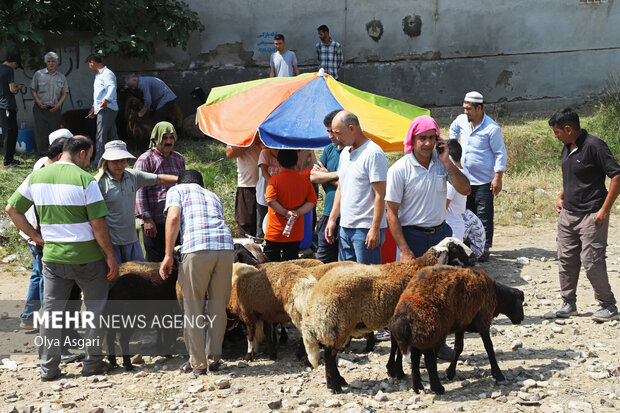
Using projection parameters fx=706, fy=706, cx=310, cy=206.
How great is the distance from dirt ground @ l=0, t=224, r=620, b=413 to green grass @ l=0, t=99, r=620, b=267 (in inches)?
172

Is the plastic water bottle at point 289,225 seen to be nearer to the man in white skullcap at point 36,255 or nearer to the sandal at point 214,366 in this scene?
the sandal at point 214,366

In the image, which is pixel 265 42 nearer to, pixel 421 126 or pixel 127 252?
pixel 127 252

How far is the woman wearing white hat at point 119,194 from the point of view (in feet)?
22.6

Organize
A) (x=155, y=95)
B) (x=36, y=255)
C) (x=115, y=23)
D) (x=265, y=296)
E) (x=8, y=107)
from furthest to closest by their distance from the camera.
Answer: (x=115, y=23) < (x=155, y=95) < (x=8, y=107) < (x=36, y=255) < (x=265, y=296)

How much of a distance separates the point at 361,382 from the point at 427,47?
1221 centimetres

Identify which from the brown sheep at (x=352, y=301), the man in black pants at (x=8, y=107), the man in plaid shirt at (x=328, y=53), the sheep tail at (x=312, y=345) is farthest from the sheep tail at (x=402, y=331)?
the man in plaid shirt at (x=328, y=53)

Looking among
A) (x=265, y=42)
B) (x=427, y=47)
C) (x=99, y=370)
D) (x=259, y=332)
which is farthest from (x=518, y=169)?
(x=99, y=370)

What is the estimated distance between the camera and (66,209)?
6215 millimetres

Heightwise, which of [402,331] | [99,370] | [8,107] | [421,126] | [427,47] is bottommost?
[99,370]

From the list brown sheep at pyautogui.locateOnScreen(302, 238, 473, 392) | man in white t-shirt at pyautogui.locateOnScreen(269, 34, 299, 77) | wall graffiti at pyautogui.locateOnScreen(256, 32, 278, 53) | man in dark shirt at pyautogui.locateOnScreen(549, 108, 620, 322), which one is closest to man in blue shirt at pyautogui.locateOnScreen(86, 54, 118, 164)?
man in white t-shirt at pyautogui.locateOnScreen(269, 34, 299, 77)

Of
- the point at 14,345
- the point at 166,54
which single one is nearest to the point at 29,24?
the point at 166,54

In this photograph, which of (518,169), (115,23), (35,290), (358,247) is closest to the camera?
(358,247)

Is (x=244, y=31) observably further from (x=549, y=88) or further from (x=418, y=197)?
(x=418, y=197)

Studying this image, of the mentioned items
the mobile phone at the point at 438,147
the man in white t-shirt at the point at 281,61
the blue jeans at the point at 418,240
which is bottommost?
the blue jeans at the point at 418,240
